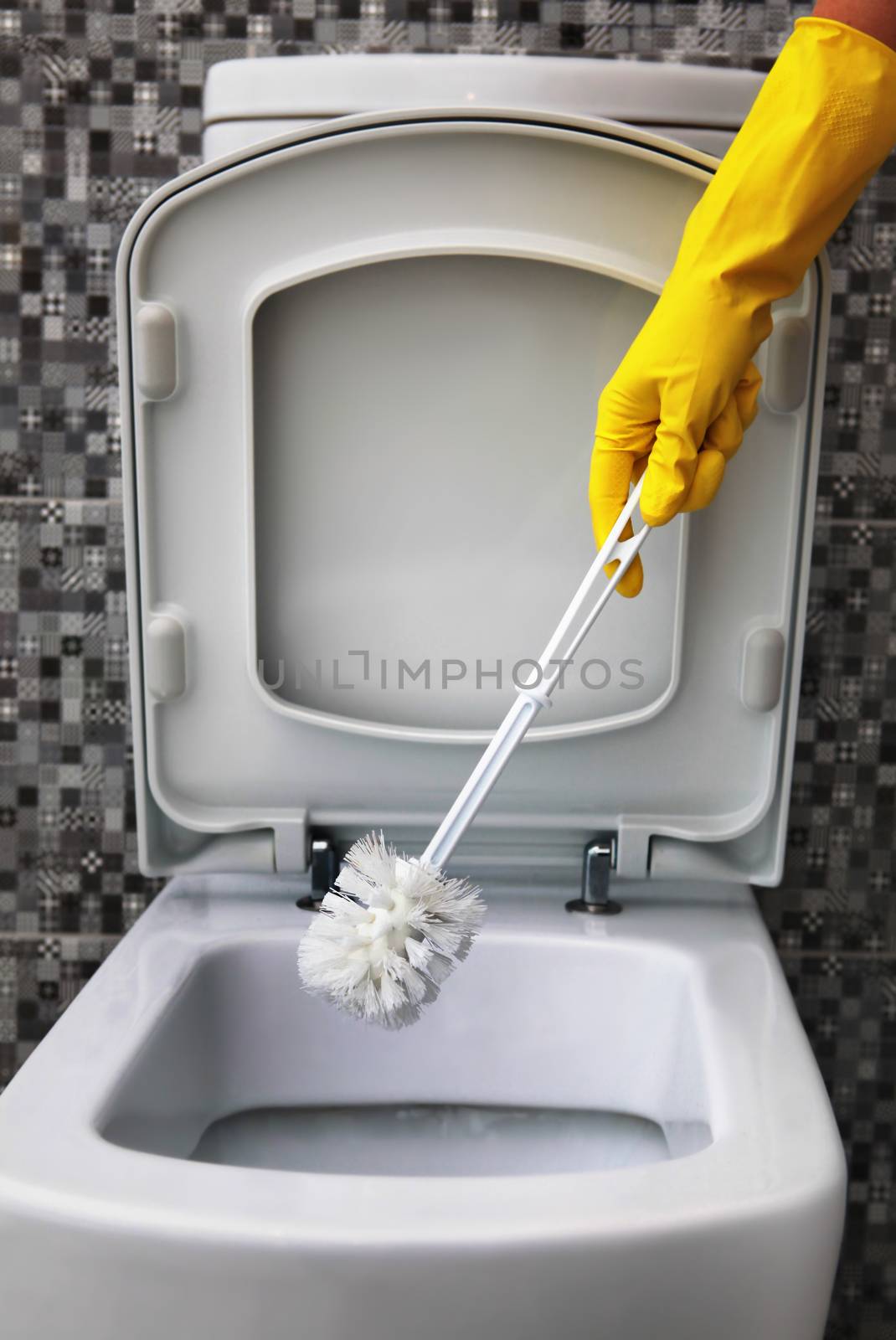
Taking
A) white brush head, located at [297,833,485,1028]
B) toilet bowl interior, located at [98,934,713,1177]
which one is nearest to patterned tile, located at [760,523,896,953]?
toilet bowl interior, located at [98,934,713,1177]

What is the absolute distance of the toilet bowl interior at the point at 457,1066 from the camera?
72 centimetres

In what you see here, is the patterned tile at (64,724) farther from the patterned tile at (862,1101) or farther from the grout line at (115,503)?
the patterned tile at (862,1101)

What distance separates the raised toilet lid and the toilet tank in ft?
0.15

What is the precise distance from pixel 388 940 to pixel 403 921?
0.01 meters

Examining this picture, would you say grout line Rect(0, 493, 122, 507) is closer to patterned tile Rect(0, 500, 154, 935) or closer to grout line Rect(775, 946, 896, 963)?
patterned tile Rect(0, 500, 154, 935)

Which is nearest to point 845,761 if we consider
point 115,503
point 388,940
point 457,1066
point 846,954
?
point 846,954

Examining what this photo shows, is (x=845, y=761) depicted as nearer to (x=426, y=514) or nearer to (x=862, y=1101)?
(x=862, y=1101)

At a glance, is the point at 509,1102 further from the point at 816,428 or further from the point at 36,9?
the point at 36,9

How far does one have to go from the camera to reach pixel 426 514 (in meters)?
0.75

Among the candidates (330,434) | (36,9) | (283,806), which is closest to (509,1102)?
(283,806)

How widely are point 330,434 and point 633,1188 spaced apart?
483mm

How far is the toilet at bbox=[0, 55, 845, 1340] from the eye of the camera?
2.28 feet

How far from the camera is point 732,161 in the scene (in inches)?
24.2

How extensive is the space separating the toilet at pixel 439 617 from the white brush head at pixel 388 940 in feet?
0.42
